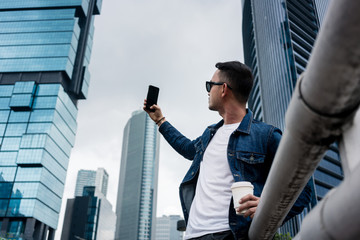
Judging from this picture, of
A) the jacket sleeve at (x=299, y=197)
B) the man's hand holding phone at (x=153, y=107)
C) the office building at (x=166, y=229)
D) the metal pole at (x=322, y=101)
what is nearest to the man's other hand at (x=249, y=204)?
the jacket sleeve at (x=299, y=197)

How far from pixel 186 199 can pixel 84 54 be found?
271 feet

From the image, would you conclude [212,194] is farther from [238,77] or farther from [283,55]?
[283,55]

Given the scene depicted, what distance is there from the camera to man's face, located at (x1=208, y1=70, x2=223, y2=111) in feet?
7.82

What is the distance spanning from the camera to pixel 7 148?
216 feet

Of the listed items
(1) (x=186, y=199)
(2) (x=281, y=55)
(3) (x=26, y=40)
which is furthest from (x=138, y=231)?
(1) (x=186, y=199)

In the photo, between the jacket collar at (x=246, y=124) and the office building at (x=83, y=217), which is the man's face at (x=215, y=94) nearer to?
the jacket collar at (x=246, y=124)

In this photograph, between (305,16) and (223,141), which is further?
(305,16)

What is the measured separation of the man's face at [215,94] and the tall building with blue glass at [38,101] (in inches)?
2509

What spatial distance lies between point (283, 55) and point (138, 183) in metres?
95.8

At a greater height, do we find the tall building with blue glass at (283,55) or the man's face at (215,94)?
the tall building with blue glass at (283,55)

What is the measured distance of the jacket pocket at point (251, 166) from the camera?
6.40 ft

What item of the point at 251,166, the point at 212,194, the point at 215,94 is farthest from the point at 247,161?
the point at 215,94

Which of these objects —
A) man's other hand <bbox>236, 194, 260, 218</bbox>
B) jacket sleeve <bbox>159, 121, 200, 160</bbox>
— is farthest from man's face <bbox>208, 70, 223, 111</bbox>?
man's other hand <bbox>236, 194, 260, 218</bbox>

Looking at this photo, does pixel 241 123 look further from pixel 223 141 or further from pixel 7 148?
pixel 7 148
